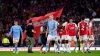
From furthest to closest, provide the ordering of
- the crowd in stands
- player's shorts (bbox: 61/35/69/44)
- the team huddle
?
the crowd in stands < player's shorts (bbox: 61/35/69/44) < the team huddle

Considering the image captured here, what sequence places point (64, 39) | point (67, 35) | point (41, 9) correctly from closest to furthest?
point (67, 35) < point (64, 39) < point (41, 9)

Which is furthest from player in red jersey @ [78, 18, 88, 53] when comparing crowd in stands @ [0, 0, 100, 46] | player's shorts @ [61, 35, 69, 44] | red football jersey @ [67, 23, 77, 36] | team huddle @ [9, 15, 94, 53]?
crowd in stands @ [0, 0, 100, 46]

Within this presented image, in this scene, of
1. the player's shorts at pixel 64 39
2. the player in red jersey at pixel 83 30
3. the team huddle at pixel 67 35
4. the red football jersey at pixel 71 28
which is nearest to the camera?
the team huddle at pixel 67 35

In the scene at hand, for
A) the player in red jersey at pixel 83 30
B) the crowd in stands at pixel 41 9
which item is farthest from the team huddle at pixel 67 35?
the crowd in stands at pixel 41 9

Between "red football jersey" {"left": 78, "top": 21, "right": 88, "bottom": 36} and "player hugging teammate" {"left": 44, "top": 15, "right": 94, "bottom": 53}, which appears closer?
"player hugging teammate" {"left": 44, "top": 15, "right": 94, "bottom": 53}

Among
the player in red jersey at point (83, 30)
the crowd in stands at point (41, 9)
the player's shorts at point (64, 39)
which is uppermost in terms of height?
the crowd in stands at point (41, 9)

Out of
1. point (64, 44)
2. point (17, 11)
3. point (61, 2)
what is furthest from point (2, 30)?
point (64, 44)

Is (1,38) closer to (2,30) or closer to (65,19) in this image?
(2,30)

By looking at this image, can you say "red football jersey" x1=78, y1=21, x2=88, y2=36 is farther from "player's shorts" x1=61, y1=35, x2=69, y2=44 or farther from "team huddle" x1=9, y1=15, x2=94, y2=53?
"player's shorts" x1=61, y1=35, x2=69, y2=44

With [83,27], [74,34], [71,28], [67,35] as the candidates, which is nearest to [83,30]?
[83,27]

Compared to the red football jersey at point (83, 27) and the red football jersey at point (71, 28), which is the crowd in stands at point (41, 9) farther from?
the red football jersey at point (71, 28)

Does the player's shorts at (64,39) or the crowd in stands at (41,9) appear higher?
the crowd in stands at (41,9)

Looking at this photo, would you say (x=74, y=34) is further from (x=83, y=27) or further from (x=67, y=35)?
(x=83, y=27)

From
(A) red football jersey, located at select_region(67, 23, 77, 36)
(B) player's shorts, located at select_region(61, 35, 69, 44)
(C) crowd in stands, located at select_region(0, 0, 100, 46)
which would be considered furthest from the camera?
(C) crowd in stands, located at select_region(0, 0, 100, 46)
